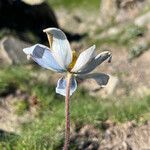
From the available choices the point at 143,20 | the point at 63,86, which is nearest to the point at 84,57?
the point at 63,86

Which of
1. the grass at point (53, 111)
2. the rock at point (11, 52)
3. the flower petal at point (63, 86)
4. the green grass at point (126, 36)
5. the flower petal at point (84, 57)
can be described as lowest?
the green grass at point (126, 36)

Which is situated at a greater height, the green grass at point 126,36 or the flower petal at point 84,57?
the flower petal at point 84,57

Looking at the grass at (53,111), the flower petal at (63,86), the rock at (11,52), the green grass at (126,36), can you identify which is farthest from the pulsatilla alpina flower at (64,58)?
the green grass at (126,36)

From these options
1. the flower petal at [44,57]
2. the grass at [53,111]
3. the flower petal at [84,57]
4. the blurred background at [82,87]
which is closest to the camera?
the flower petal at [84,57]

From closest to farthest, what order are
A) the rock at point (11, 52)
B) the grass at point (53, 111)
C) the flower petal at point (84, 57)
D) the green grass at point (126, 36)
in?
the flower petal at point (84, 57) < the grass at point (53, 111) < the rock at point (11, 52) < the green grass at point (126, 36)

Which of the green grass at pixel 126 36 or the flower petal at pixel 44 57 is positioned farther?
the green grass at pixel 126 36

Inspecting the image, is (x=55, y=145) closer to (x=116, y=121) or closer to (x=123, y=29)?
(x=116, y=121)

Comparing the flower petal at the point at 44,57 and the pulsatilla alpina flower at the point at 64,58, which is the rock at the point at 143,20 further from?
the flower petal at the point at 44,57

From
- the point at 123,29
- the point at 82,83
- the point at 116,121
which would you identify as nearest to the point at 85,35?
the point at 123,29

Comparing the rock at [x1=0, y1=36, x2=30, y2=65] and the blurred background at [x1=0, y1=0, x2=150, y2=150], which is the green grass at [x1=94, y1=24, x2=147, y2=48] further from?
the rock at [x1=0, y1=36, x2=30, y2=65]
